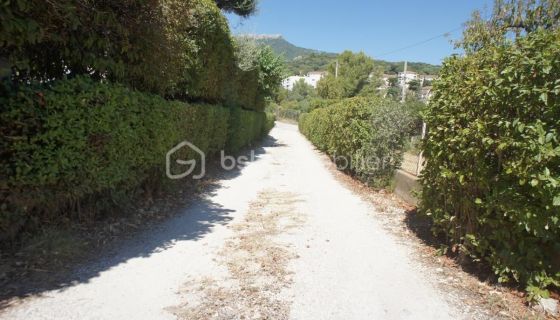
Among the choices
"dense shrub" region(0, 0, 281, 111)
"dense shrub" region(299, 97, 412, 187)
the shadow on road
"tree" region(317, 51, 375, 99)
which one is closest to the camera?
the shadow on road

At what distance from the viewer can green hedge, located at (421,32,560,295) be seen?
3.03 m

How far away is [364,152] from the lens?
912cm

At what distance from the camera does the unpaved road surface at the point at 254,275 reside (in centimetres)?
312

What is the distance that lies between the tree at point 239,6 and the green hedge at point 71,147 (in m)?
16.1

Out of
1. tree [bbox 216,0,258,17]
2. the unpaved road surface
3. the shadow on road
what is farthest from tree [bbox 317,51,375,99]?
the unpaved road surface

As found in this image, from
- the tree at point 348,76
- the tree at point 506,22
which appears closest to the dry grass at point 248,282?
the tree at point 506,22

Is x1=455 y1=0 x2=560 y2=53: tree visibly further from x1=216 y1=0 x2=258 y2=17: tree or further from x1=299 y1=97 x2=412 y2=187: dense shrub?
x1=216 y1=0 x2=258 y2=17: tree

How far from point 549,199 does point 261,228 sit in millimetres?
3676

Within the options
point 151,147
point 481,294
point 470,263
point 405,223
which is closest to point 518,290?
point 481,294

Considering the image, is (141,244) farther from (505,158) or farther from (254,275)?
(505,158)

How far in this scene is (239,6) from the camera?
2011cm

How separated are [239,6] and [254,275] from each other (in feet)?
62.9

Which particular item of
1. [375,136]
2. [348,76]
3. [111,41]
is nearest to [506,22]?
[375,136]

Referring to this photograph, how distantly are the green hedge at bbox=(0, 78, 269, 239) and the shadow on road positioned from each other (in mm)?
597
